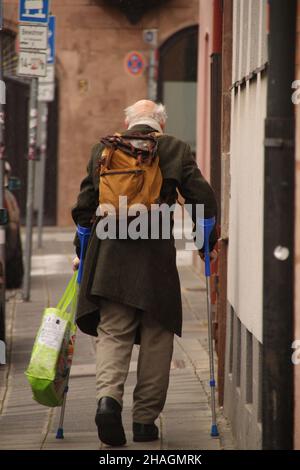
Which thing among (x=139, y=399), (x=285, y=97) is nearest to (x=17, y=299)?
(x=139, y=399)

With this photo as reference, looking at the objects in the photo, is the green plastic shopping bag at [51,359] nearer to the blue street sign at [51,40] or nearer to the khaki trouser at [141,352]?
the khaki trouser at [141,352]

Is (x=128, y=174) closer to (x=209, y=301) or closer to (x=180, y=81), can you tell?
(x=209, y=301)

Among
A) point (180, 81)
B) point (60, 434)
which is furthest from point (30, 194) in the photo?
point (180, 81)

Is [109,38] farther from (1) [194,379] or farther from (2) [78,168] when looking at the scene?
(1) [194,379]

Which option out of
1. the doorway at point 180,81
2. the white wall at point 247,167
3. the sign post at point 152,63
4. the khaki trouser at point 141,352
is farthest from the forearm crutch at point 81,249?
the doorway at point 180,81

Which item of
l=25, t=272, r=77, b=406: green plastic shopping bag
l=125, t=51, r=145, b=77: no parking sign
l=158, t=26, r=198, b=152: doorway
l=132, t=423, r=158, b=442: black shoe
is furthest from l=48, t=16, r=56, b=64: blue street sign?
l=132, t=423, r=158, b=442: black shoe

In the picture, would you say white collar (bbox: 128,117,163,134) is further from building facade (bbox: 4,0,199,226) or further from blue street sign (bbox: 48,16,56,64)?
building facade (bbox: 4,0,199,226)

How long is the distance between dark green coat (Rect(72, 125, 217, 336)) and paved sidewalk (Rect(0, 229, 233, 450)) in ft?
2.23

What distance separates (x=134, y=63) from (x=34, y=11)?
11080 mm

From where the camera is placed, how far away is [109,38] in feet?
84.6

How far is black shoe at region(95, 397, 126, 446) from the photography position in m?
6.89

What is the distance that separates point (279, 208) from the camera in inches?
202

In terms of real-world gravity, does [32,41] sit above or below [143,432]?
above
